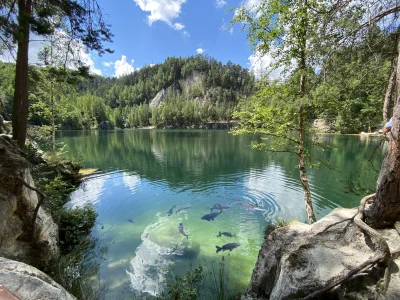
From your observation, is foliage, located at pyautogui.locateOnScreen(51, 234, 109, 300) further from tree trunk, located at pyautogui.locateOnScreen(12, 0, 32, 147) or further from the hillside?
the hillside

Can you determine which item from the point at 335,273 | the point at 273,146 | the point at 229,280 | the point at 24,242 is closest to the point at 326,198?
the point at 273,146

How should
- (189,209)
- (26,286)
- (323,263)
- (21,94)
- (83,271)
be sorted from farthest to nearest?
(189,209), (83,271), (21,94), (323,263), (26,286)

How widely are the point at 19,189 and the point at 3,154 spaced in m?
0.88

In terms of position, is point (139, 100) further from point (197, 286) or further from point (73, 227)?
point (197, 286)

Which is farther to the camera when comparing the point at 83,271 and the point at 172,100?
the point at 172,100

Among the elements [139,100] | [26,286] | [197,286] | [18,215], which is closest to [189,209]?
[197,286]

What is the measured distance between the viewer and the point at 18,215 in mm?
5320

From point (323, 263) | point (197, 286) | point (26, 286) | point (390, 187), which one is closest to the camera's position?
point (26, 286)

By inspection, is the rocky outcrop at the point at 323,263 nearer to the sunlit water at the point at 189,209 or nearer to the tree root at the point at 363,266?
the tree root at the point at 363,266

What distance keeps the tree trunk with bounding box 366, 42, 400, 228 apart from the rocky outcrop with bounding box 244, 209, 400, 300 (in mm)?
231

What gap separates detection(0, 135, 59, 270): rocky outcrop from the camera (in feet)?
16.4

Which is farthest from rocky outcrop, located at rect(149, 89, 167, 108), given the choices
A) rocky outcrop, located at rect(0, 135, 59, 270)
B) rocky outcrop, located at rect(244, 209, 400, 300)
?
rocky outcrop, located at rect(244, 209, 400, 300)

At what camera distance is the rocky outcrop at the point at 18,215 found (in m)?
5.00

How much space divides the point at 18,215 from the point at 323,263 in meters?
6.55
